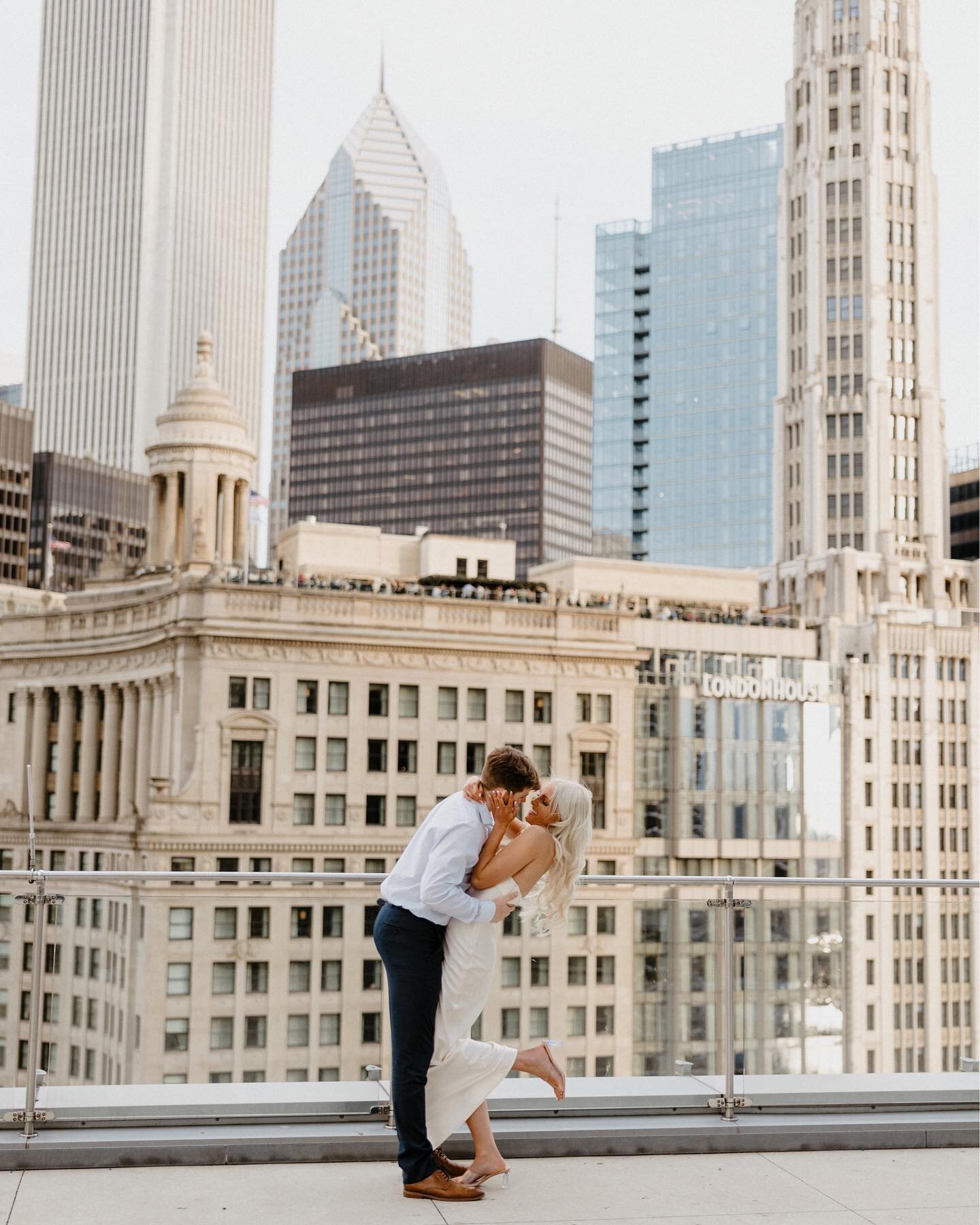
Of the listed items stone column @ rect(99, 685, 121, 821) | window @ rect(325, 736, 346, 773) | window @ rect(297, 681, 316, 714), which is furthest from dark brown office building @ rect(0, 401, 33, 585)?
window @ rect(325, 736, 346, 773)

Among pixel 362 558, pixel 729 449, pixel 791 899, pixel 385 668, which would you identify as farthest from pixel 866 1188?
pixel 729 449

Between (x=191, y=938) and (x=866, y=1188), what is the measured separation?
5.00m

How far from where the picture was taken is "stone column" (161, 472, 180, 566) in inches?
4016

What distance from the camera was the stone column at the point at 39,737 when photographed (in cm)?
9669

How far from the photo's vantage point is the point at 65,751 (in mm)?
96125

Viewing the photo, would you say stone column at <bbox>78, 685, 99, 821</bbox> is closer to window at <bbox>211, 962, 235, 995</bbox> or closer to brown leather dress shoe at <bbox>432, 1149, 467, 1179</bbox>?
window at <bbox>211, 962, 235, 995</bbox>

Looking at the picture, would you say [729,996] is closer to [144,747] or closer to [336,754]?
[336,754]

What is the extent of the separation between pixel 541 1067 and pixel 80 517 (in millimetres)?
180123

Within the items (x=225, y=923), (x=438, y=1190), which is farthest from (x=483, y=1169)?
(x=225, y=923)

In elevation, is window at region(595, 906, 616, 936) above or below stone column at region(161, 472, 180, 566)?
below

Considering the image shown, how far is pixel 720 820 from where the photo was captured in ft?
338

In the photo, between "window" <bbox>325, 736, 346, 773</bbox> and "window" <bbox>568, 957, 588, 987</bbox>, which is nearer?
"window" <bbox>568, 957, 588, 987</bbox>

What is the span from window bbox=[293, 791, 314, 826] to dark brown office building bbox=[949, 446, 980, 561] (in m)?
85.4

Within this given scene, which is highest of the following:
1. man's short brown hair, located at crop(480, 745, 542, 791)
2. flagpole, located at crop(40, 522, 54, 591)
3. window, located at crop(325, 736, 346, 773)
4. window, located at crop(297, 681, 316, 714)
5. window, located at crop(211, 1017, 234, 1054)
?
flagpole, located at crop(40, 522, 54, 591)
